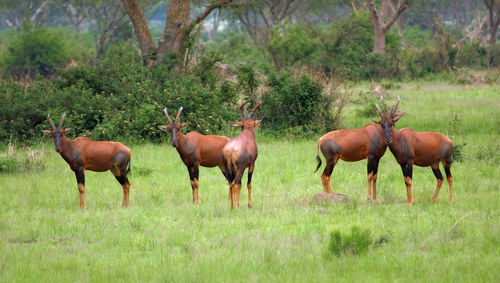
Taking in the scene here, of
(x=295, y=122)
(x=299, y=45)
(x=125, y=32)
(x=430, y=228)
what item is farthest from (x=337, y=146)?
(x=125, y=32)

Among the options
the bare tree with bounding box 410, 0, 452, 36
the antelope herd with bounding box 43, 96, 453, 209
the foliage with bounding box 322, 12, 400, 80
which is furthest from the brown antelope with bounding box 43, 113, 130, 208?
the bare tree with bounding box 410, 0, 452, 36

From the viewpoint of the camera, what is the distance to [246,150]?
33.3 ft

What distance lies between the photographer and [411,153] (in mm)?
10422

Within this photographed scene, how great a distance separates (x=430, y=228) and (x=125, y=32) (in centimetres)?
4394

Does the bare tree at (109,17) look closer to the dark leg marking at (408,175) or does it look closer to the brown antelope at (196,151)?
the brown antelope at (196,151)

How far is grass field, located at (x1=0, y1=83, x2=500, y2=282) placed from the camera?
24.1 ft

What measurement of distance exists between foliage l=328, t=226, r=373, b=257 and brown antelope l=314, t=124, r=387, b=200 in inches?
119

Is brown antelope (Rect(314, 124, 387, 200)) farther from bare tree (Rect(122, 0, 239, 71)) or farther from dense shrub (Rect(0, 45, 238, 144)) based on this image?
bare tree (Rect(122, 0, 239, 71))

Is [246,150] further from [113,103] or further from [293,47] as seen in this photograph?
[293,47]

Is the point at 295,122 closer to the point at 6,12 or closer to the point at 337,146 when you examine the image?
the point at 337,146

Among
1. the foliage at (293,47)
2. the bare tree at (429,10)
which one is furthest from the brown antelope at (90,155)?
the bare tree at (429,10)

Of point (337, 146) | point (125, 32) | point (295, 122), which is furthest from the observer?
point (125, 32)

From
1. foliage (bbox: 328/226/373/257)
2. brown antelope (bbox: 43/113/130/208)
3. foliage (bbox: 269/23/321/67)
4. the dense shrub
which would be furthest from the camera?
foliage (bbox: 269/23/321/67)

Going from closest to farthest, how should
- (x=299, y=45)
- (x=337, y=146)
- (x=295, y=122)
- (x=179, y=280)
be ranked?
(x=179, y=280), (x=337, y=146), (x=295, y=122), (x=299, y=45)
